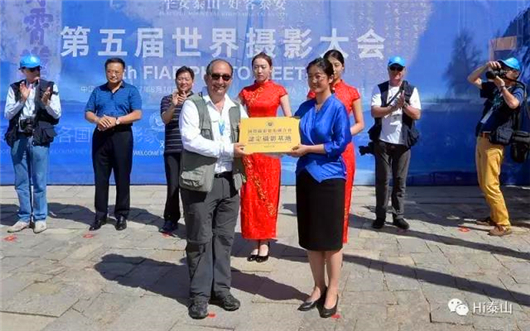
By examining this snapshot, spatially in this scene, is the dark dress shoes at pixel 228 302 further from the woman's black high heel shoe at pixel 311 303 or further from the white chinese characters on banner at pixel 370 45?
the white chinese characters on banner at pixel 370 45

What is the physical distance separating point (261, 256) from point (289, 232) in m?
1.01

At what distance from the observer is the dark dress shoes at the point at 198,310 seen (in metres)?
3.54

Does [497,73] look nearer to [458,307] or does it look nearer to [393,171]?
[393,171]

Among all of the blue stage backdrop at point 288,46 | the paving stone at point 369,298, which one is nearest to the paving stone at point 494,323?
the paving stone at point 369,298

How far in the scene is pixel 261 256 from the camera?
471 centimetres

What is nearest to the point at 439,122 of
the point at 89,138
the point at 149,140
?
the point at 149,140

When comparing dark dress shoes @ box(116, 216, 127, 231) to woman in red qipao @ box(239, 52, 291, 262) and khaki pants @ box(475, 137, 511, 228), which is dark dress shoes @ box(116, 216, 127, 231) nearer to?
woman in red qipao @ box(239, 52, 291, 262)

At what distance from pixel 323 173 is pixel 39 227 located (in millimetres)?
3585

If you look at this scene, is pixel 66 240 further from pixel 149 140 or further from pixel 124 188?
pixel 149 140

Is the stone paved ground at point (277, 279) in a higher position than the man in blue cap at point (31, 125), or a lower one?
lower

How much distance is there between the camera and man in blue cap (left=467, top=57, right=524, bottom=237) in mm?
5133

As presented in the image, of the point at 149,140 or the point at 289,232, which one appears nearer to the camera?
the point at 289,232

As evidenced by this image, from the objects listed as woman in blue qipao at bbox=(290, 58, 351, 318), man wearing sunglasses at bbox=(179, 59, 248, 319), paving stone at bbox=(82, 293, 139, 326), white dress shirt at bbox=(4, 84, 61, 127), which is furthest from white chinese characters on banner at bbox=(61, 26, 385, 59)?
paving stone at bbox=(82, 293, 139, 326)

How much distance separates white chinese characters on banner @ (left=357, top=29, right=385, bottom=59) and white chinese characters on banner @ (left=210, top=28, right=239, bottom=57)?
5.98 ft
